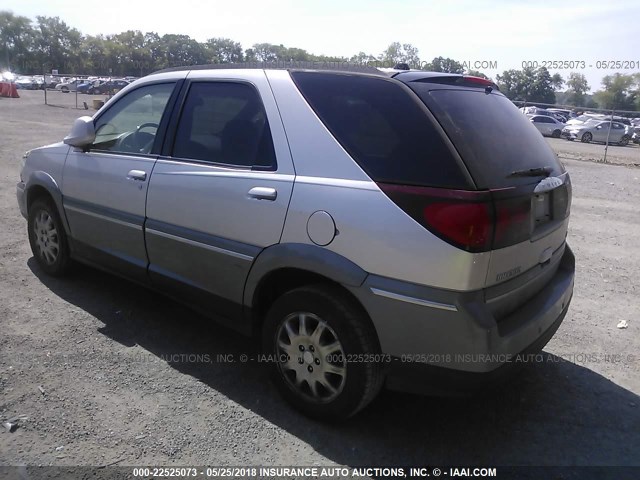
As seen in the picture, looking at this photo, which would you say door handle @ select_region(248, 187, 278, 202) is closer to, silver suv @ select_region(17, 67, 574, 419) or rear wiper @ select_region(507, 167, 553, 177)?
silver suv @ select_region(17, 67, 574, 419)

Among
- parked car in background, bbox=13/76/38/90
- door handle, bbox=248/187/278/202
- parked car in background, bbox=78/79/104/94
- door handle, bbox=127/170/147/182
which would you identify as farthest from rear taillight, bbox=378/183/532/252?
parked car in background, bbox=13/76/38/90

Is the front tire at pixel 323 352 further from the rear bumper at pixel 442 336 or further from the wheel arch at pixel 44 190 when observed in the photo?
the wheel arch at pixel 44 190

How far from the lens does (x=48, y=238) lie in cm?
→ 486

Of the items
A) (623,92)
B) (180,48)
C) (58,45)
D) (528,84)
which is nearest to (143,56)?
(180,48)

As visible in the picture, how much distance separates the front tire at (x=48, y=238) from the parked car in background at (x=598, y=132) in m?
30.1

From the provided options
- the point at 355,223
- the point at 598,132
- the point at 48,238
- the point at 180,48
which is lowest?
the point at 48,238

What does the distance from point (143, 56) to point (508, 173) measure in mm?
83785

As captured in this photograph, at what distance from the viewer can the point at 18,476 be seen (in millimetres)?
2539

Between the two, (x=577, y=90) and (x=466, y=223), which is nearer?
(x=466, y=223)

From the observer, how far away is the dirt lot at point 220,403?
277cm

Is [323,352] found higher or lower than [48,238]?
lower

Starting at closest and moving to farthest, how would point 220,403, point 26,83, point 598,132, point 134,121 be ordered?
1. point 220,403
2. point 134,121
3. point 598,132
4. point 26,83

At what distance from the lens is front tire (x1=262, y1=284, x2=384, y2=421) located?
8.86 ft

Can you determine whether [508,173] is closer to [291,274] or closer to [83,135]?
[291,274]
